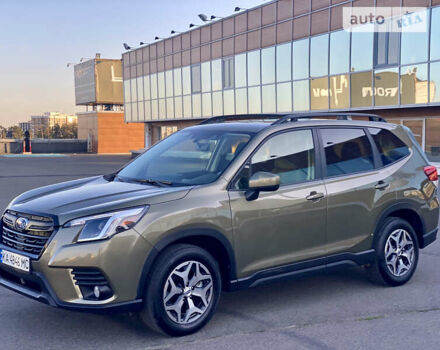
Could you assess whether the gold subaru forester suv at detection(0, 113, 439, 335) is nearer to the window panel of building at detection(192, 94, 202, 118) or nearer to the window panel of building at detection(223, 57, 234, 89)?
the window panel of building at detection(223, 57, 234, 89)

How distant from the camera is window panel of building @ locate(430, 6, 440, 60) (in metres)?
23.3

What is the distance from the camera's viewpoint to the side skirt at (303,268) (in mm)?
4762

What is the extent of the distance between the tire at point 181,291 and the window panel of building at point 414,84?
72.2 feet

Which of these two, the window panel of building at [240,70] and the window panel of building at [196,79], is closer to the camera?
the window panel of building at [240,70]

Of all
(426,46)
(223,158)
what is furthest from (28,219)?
(426,46)

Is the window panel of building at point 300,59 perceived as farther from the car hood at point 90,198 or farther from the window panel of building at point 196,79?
the car hood at point 90,198

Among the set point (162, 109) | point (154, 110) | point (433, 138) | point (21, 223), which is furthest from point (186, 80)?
point (21, 223)

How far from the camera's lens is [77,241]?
4.01m

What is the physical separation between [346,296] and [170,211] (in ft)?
7.40

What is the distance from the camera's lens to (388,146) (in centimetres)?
607

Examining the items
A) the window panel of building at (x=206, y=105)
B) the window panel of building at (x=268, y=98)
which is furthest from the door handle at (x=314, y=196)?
the window panel of building at (x=206, y=105)

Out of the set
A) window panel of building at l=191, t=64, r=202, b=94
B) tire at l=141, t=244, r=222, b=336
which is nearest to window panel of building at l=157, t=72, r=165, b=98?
window panel of building at l=191, t=64, r=202, b=94

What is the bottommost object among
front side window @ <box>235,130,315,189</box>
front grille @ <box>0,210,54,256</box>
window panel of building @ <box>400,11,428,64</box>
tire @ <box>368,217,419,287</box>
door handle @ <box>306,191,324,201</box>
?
tire @ <box>368,217,419,287</box>

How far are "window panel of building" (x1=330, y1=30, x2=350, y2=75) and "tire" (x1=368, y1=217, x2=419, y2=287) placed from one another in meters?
23.1
